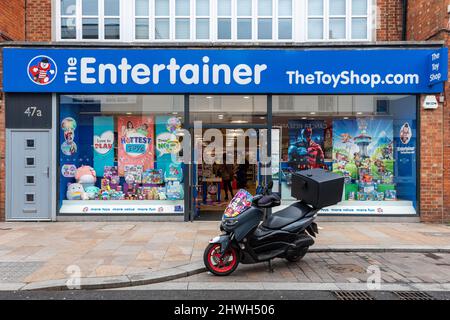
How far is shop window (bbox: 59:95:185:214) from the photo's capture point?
409 inches

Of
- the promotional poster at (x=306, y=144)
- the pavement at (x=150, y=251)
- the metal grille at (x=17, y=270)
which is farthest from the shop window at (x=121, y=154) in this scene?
the metal grille at (x=17, y=270)

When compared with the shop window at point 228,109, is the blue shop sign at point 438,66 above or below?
above

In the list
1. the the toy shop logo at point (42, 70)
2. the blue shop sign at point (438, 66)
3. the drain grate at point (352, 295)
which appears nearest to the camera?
the drain grate at point (352, 295)

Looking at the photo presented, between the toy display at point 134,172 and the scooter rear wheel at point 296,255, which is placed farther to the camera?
the toy display at point 134,172

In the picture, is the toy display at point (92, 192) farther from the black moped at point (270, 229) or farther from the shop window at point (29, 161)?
the black moped at point (270, 229)

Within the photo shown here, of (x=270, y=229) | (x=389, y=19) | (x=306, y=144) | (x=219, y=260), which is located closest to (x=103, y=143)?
(x=306, y=144)

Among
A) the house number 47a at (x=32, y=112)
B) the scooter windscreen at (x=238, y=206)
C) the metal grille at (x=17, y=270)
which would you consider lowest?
the metal grille at (x=17, y=270)

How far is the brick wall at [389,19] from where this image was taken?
35.2 ft

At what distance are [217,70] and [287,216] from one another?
16.8 ft

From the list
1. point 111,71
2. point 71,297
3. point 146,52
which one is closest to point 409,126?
point 146,52

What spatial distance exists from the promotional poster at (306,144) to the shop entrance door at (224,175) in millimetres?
1054

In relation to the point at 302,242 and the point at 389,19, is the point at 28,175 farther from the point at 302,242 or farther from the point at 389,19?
the point at 389,19

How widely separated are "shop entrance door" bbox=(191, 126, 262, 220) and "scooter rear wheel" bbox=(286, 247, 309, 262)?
417cm
